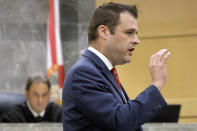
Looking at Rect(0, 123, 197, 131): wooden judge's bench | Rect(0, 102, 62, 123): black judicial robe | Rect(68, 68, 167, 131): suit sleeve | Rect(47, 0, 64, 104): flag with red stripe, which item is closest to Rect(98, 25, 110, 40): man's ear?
Rect(68, 68, 167, 131): suit sleeve

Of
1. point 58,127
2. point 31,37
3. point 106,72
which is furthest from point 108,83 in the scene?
point 31,37

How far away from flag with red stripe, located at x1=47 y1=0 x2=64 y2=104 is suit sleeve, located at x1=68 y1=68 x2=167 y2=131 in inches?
152

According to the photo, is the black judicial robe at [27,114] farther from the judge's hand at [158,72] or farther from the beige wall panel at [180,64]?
the judge's hand at [158,72]

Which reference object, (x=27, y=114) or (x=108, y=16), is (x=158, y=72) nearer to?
(x=108, y=16)

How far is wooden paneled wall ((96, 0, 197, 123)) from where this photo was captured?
3576mm

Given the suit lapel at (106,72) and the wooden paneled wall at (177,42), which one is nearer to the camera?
the suit lapel at (106,72)

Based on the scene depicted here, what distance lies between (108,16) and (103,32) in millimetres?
70

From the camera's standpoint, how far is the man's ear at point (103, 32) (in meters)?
1.51

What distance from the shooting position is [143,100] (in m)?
1.37

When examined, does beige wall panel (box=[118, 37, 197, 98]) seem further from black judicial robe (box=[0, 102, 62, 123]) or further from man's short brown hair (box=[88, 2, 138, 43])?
man's short brown hair (box=[88, 2, 138, 43])

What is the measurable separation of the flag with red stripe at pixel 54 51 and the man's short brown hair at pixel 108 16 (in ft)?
12.2

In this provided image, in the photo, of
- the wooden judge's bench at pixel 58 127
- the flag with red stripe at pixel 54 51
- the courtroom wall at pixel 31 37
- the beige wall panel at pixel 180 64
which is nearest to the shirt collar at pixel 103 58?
the wooden judge's bench at pixel 58 127

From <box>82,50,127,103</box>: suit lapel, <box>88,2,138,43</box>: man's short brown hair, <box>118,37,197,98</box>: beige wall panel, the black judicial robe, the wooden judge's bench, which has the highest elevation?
<box>88,2,138,43</box>: man's short brown hair

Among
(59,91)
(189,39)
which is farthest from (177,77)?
(59,91)
